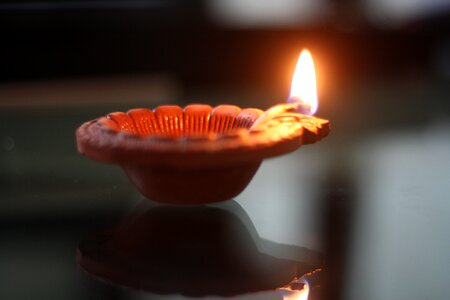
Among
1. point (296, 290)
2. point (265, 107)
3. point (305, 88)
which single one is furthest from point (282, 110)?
point (265, 107)

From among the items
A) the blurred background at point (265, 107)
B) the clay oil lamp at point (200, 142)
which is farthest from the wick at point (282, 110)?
the blurred background at point (265, 107)

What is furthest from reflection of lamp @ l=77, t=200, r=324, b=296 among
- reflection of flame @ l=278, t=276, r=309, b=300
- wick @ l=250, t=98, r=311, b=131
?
wick @ l=250, t=98, r=311, b=131

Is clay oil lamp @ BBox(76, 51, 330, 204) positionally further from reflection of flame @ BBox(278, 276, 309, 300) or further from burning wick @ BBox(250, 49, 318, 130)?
reflection of flame @ BBox(278, 276, 309, 300)

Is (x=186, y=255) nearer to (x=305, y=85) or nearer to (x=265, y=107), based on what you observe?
(x=305, y=85)

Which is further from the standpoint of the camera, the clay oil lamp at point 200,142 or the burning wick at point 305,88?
the burning wick at point 305,88

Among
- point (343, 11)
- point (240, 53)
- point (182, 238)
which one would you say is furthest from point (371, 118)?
point (343, 11)

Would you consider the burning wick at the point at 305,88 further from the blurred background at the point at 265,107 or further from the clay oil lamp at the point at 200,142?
the blurred background at the point at 265,107
